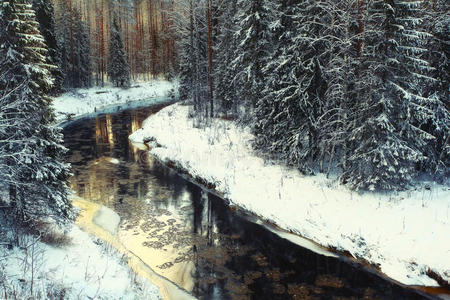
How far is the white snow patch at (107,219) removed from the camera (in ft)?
42.0

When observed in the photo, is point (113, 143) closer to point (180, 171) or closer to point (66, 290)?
point (180, 171)

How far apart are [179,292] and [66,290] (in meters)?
3.43

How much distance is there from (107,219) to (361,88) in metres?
11.9

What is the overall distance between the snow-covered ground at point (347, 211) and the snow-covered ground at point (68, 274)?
6679 mm

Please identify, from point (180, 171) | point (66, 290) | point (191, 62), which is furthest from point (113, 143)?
point (66, 290)

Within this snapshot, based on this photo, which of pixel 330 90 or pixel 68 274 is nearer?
pixel 68 274

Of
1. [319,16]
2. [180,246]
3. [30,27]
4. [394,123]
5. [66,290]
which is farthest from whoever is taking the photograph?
[319,16]

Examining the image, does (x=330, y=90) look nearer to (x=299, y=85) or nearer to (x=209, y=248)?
(x=299, y=85)

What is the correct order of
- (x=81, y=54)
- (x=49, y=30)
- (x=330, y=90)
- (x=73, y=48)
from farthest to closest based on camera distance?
(x=81, y=54) → (x=73, y=48) → (x=49, y=30) → (x=330, y=90)

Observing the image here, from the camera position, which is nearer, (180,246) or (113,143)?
(180,246)

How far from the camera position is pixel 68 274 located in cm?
754

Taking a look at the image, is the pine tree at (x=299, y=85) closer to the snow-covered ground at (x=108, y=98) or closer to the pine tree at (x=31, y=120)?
the pine tree at (x=31, y=120)

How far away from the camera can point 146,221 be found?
13.7m

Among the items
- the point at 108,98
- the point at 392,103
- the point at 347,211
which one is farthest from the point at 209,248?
the point at 108,98
